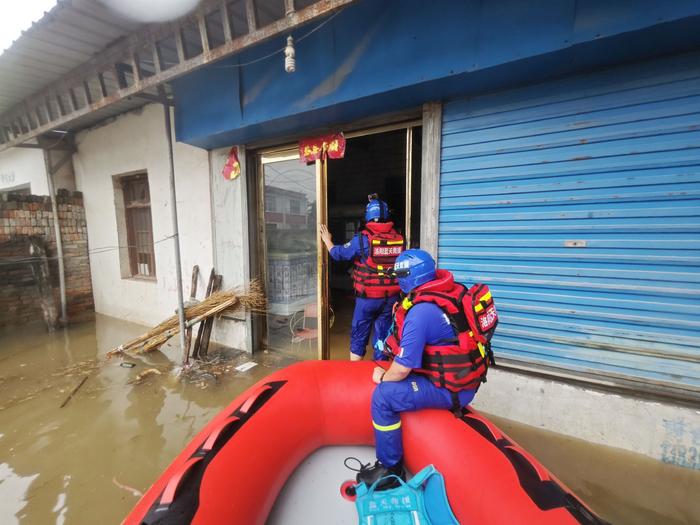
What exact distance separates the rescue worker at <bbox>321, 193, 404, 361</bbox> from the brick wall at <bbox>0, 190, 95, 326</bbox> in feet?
18.8

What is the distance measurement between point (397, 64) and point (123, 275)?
19.6 ft

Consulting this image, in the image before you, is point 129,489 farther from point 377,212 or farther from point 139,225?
point 139,225

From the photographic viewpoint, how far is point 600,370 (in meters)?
2.22

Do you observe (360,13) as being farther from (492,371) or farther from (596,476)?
(596,476)

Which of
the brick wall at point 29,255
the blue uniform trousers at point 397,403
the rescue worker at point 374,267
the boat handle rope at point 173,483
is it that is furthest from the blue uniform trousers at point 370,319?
the brick wall at point 29,255

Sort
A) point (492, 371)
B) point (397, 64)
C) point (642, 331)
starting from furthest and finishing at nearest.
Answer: point (492, 371) < point (397, 64) < point (642, 331)

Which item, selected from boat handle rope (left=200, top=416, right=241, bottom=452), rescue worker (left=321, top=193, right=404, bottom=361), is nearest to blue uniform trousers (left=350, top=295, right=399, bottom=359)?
rescue worker (left=321, top=193, right=404, bottom=361)

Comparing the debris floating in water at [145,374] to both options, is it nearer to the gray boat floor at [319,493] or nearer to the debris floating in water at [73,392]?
the debris floating in water at [73,392]

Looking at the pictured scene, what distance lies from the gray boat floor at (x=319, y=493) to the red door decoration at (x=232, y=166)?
3310mm

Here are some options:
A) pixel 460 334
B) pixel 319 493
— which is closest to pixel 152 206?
pixel 319 493

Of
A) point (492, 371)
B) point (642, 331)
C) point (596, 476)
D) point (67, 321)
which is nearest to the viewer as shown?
point (596, 476)

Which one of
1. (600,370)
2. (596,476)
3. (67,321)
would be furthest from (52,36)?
(596,476)

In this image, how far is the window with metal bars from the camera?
5.28 meters

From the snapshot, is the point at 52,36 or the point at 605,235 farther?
the point at 52,36
